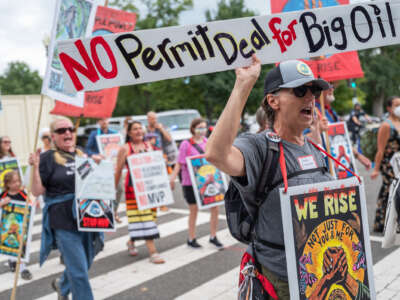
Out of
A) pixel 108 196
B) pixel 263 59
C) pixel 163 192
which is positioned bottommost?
pixel 163 192

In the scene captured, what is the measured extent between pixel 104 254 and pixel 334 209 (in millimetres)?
4886

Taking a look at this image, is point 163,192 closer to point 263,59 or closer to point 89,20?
point 89,20

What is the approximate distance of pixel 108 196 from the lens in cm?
427

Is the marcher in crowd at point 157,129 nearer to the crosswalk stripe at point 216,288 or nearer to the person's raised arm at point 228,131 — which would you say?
the crosswalk stripe at point 216,288

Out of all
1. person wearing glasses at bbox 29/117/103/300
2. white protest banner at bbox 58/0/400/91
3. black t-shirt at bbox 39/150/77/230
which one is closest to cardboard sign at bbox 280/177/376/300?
white protest banner at bbox 58/0/400/91

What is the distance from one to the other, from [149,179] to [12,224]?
1910 millimetres

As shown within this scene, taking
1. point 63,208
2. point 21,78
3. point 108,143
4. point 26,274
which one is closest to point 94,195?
point 63,208

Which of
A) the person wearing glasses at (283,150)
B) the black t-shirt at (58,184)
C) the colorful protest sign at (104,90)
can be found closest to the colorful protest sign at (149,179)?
the colorful protest sign at (104,90)

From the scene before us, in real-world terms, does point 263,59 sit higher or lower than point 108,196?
higher

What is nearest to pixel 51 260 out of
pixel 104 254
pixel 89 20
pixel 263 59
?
pixel 104 254

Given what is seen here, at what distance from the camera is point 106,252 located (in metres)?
6.21

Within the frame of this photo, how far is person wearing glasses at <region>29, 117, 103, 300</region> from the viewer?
378 cm

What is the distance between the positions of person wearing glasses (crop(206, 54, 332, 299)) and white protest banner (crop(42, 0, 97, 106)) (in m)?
2.29

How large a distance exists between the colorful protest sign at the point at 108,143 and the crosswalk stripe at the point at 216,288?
16.8 ft
